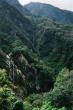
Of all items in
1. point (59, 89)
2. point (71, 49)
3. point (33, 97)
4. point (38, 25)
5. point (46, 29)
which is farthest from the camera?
point (38, 25)

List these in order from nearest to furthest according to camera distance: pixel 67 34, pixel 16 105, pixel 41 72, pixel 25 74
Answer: pixel 16 105
pixel 25 74
pixel 41 72
pixel 67 34

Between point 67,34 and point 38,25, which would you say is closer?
point 67,34

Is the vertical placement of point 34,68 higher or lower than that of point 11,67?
lower

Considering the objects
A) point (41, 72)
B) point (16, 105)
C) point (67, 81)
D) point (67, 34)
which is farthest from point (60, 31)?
point (16, 105)

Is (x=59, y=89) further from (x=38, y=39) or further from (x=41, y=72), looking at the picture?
(x=38, y=39)

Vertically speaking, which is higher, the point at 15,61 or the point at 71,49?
the point at 15,61

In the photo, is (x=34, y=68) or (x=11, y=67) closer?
(x=11, y=67)

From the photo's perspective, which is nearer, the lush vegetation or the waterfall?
the lush vegetation

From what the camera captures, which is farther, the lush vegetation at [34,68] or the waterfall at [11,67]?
the waterfall at [11,67]
